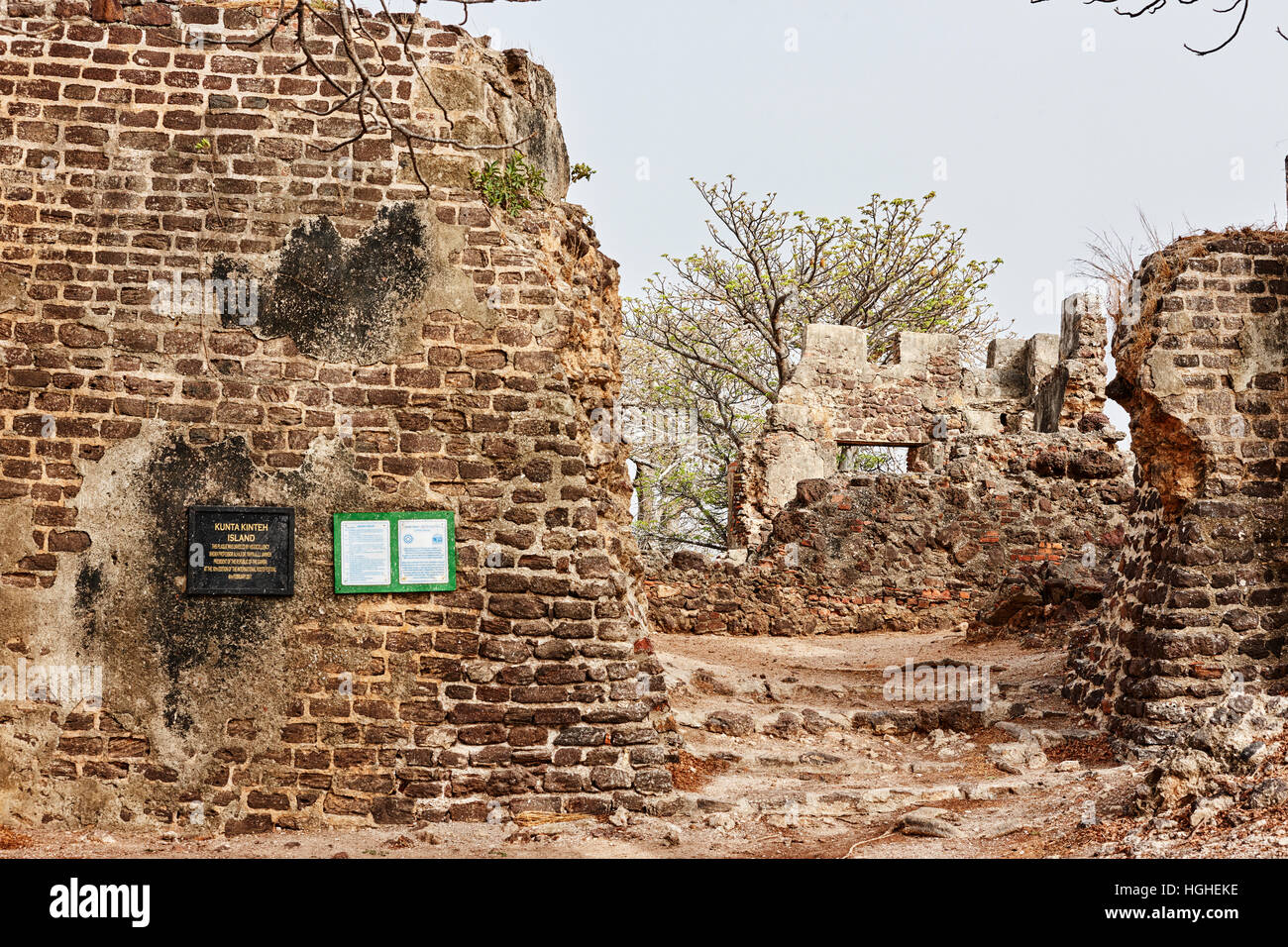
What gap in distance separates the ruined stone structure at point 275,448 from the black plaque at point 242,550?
8 centimetres

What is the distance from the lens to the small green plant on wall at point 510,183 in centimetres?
666

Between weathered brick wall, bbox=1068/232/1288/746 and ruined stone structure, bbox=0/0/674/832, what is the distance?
3.67m

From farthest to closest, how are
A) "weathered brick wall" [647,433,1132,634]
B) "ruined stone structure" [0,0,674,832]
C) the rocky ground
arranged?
"weathered brick wall" [647,433,1132,634] < "ruined stone structure" [0,0,674,832] < the rocky ground

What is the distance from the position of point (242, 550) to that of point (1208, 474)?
6.35 meters

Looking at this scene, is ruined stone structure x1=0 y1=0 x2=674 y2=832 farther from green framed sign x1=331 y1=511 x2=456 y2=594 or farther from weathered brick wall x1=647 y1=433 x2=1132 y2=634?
weathered brick wall x1=647 y1=433 x2=1132 y2=634

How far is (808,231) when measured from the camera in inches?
918

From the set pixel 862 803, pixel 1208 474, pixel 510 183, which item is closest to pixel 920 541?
pixel 1208 474

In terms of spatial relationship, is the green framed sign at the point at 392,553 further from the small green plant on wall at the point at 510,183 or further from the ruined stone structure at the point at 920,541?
the ruined stone structure at the point at 920,541

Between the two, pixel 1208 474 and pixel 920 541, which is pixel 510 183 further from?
pixel 920 541

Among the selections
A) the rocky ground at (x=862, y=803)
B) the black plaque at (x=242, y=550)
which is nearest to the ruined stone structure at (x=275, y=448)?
the black plaque at (x=242, y=550)

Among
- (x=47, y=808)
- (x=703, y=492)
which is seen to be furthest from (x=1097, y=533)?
(x=47, y=808)

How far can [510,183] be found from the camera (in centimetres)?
676

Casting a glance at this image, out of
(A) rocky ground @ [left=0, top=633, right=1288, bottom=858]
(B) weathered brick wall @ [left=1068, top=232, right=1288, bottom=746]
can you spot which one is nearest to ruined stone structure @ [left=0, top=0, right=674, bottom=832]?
(A) rocky ground @ [left=0, top=633, right=1288, bottom=858]

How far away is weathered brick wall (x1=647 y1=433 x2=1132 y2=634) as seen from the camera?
15.0 meters
